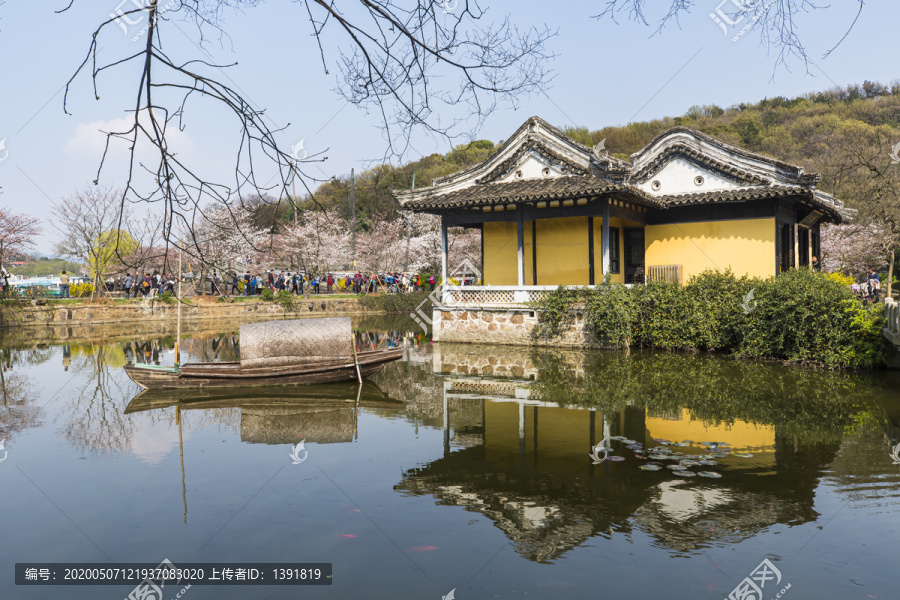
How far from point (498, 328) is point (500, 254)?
304 centimetres

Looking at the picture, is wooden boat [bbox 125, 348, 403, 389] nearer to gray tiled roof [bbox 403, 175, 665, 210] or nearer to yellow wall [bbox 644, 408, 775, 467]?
yellow wall [bbox 644, 408, 775, 467]

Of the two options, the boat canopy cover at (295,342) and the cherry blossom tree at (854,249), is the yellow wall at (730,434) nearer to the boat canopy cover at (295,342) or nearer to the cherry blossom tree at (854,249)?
the boat canopy cover at (295,342)

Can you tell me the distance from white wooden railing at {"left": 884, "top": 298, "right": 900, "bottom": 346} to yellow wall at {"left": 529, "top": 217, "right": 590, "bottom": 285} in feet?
25.6

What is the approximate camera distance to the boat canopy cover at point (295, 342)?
38.3ft

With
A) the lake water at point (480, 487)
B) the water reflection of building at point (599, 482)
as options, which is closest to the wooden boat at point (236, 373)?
the lake water at point (480, 487)

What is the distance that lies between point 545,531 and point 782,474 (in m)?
2.87

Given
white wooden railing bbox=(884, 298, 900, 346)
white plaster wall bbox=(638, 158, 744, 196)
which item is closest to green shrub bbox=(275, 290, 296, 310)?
white plaster wall bbox=(638, 158, 744, 196)

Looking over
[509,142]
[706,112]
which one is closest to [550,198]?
[509,142]

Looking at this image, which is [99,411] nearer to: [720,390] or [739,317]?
[720,390]

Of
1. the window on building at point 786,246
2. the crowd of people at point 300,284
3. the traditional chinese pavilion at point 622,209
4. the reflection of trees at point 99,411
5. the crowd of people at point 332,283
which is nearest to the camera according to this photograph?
the reflection of trees at point 99,411

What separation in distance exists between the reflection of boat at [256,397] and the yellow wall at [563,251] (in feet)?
29.2

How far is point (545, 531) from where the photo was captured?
5.07 meters

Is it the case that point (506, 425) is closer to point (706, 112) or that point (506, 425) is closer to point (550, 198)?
point (550, 198)

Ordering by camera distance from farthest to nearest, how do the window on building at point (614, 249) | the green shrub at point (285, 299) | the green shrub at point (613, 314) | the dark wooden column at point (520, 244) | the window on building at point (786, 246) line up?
the green shrub at point (285, 299) < the window on building at point (614, 249) < the window on building at point (786, 246) < the dark wooden column at point (520, 244) < the green shrub at point (613, 314)
